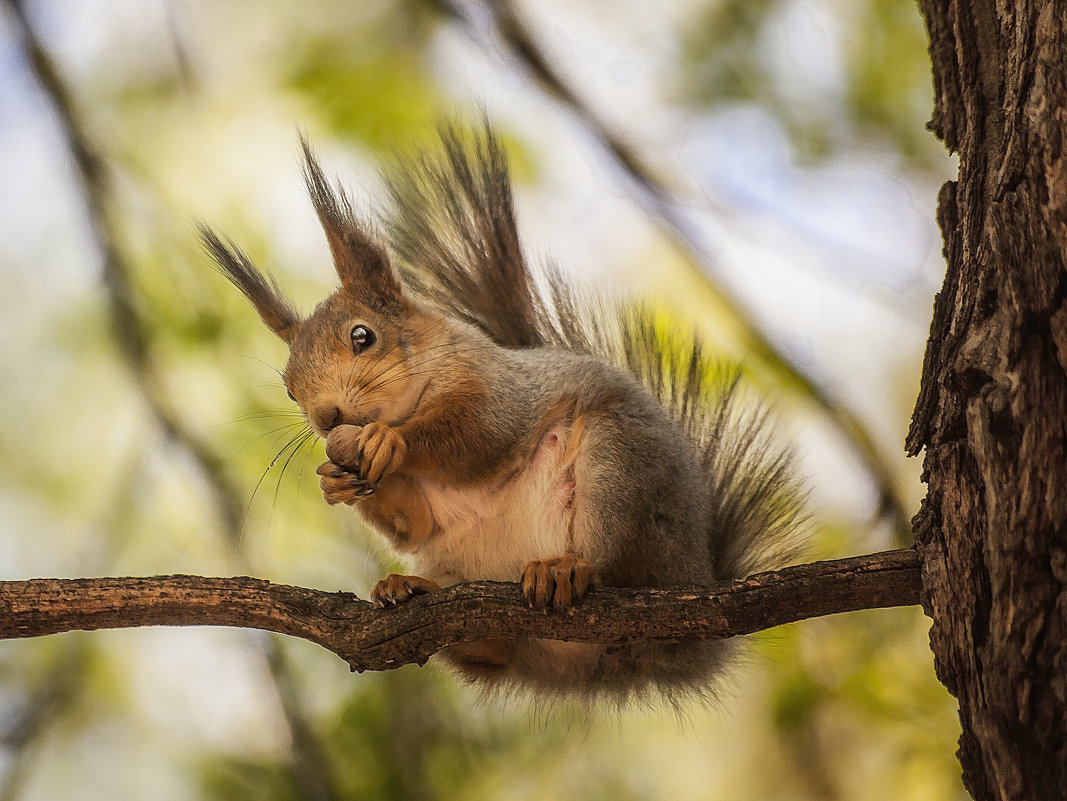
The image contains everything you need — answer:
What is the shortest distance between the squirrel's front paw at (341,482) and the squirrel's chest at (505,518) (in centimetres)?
26

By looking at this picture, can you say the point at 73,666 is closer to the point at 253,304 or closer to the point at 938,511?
the point at 253,304

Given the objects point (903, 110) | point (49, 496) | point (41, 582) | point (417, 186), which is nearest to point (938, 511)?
point (41, 582)

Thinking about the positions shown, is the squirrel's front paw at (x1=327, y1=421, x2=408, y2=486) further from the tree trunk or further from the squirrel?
the tree trunk

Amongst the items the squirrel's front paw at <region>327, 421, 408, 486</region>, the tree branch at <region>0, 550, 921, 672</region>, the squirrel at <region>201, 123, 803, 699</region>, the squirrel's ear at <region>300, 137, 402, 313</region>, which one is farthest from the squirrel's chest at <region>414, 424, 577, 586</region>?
the squirrel's ear at <region>300, 137, 402, 313</region>

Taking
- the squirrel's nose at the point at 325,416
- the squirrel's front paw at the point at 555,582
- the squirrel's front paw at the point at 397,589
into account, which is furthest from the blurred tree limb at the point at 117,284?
the squirrel's front paw at the point at 555,582

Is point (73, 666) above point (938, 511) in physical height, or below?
above

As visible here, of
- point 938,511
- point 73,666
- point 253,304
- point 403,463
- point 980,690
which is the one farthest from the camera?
point 73,666

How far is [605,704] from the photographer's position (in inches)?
85.0

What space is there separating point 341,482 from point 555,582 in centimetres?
47

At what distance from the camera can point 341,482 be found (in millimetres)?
1887

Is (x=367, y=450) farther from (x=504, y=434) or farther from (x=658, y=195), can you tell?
(x=658, y=195)

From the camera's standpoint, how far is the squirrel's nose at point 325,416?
6.64ft

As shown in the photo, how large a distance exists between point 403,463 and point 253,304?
58 cm

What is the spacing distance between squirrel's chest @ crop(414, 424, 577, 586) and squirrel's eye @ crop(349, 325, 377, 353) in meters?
0.31
